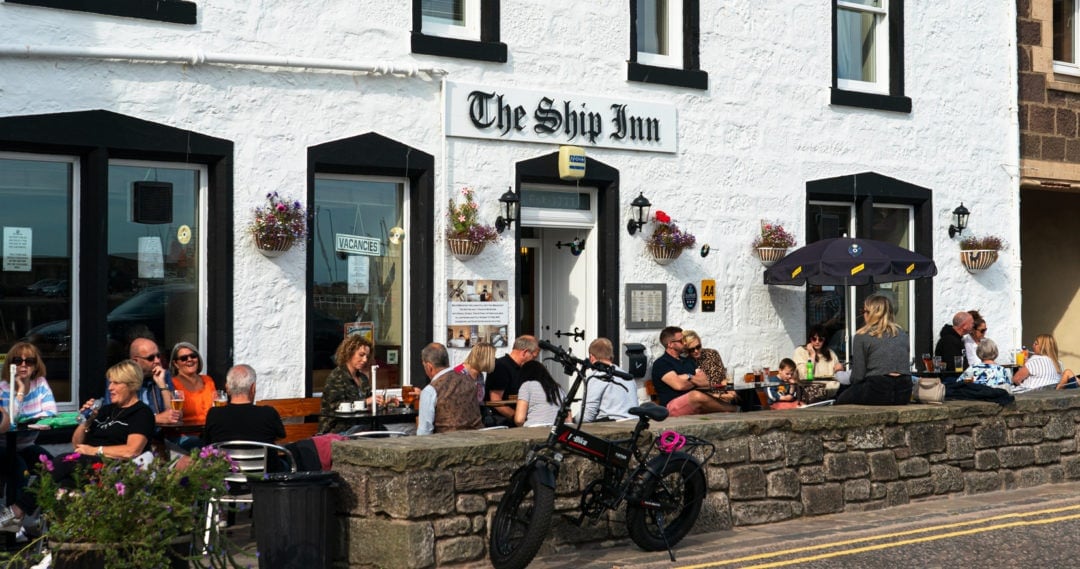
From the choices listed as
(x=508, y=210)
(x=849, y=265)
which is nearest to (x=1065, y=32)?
(x=849, y=265)

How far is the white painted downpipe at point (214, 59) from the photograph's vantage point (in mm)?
10406

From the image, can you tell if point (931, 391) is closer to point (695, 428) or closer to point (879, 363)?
point (879, 363)

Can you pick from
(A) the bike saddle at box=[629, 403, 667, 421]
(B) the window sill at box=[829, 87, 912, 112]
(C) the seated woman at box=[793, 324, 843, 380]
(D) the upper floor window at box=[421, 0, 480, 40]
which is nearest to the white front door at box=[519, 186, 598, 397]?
(D) the upper floor window at box=[421, 0, 480, 40]

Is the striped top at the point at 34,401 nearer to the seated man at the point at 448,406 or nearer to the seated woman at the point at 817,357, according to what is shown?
the seated man at the point at 448,406

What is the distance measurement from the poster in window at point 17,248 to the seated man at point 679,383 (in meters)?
5.44

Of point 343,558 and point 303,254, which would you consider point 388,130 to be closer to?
point 303,254

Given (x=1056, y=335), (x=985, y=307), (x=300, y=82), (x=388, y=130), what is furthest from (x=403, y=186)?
(x=1056, y=335)

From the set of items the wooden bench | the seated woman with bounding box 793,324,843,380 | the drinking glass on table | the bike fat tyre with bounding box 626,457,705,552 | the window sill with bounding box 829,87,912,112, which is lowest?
the bike fat tyre with bounding box 626,457,705,552

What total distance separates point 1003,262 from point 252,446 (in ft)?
34.8

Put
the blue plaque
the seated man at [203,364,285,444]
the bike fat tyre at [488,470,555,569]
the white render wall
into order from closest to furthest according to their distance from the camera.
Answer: the bike fat tyre at [488,470,555,569]
the seated man at [203,364,285,444]
the white render wall
the blue plaque

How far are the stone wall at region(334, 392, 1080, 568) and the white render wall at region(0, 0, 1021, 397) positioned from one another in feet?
11.7

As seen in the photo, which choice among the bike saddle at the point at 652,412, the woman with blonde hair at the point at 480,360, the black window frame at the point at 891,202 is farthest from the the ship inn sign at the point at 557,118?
the bike saddle at the point at 652,412

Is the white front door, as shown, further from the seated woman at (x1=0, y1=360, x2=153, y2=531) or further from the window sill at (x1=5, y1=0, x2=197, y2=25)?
the seated woman at (x1=0, y1=360, x2=153, y2=531)

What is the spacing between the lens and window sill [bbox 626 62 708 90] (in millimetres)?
13750
